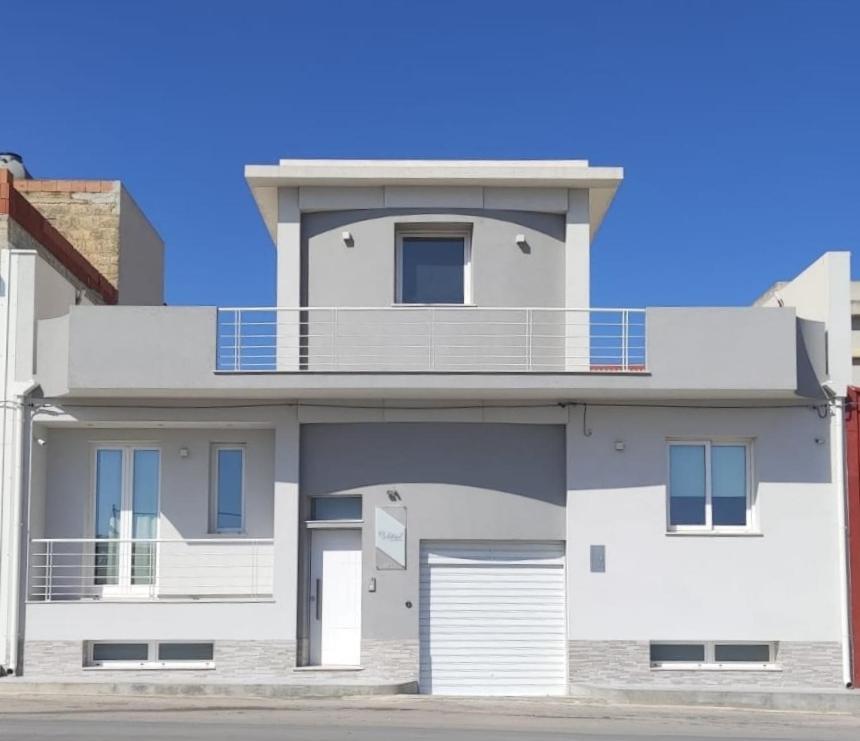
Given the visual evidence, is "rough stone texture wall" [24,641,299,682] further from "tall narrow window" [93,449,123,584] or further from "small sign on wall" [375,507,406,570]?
"small sign on wall" [375,507,406,570]

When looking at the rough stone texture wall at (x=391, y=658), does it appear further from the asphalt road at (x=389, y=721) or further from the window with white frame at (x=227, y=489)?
the window with white frame at (x=227, y=489)

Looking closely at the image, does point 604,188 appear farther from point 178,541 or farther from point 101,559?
point 101,559

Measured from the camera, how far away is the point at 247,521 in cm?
1783

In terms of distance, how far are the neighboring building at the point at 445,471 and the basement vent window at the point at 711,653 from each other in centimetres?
4

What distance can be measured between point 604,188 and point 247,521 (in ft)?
24.7

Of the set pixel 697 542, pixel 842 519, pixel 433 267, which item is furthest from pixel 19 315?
pixel 842 519

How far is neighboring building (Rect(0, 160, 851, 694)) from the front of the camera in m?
16.4

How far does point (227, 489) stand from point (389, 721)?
5680 millimetres

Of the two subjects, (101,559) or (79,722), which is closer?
(79,722)

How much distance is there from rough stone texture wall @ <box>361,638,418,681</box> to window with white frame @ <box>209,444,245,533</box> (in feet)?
9.49

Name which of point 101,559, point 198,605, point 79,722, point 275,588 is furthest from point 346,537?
point 79,722

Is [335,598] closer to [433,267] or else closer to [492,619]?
[492,619]

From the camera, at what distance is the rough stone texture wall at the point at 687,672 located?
16375 mm

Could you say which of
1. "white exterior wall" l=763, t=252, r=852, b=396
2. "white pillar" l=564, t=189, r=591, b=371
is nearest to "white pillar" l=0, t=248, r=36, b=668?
"white pillar" l=564, t=189, r=591, b=371
